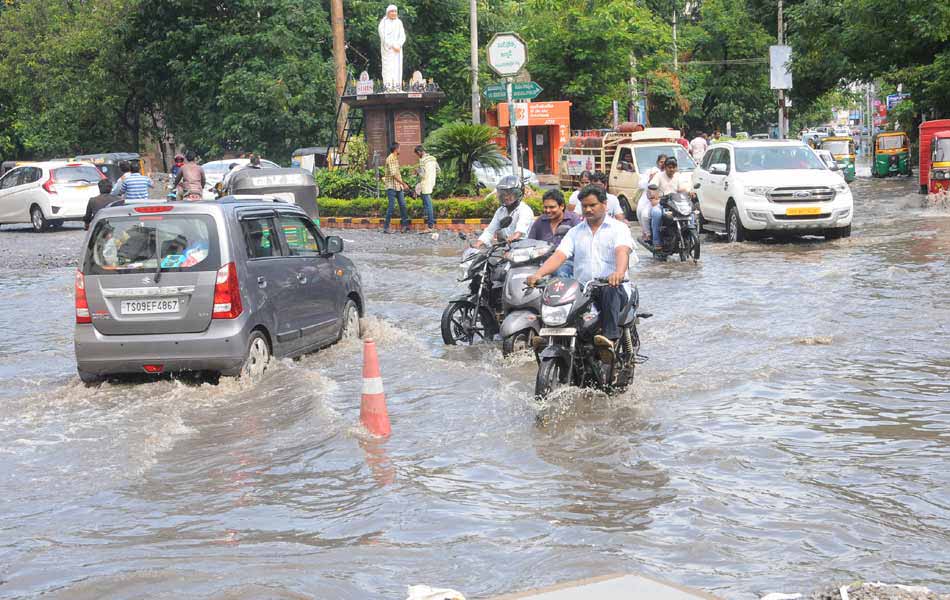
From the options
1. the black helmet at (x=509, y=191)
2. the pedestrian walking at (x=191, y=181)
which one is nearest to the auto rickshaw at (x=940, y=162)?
the pedestrian walking at (x=191, y=181)

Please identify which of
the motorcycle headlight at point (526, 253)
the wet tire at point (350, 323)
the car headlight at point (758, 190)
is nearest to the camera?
the motorcycle headlight at point (526, 253)

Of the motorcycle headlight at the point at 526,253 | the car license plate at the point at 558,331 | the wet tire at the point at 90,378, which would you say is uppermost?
the motorcycle headlight at the point at 526,253

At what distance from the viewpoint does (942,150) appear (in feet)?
89.9

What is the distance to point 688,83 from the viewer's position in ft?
193

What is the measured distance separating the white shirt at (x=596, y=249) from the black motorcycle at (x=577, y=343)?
0.66 ft

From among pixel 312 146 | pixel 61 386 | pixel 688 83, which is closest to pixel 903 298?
pixel 61 386

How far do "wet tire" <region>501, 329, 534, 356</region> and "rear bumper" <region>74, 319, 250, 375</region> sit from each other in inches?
93.6

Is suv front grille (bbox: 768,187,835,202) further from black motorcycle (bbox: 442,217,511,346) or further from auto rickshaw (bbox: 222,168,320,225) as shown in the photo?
black motorcycle (bbox: 442,217,511,346)

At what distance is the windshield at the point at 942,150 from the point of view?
27266 millimetres

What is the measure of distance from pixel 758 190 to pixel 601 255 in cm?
1210

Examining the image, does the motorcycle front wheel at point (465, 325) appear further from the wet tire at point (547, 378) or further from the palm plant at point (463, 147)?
the palm plant at point (463, 147)

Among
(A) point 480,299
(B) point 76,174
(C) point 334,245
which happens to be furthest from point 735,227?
(B) point 76,174

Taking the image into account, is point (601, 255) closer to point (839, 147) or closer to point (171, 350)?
point (171, 350)

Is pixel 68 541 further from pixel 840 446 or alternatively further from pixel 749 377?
pixel 749 377
